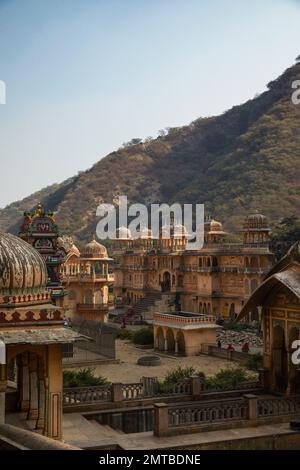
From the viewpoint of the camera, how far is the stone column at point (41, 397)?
1194 cm

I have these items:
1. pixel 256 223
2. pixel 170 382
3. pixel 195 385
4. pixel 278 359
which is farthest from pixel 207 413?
pixel 256 223

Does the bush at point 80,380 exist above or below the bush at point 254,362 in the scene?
above

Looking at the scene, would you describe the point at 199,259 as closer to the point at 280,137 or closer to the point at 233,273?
the point at 233,273

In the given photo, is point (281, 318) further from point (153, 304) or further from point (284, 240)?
point (153, 304)

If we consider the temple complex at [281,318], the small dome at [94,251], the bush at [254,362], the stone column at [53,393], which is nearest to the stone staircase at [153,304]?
the small dome at [94,251]

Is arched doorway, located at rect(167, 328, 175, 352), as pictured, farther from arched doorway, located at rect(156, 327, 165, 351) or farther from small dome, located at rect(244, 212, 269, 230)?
small dome, located at rect(244, 212, 269, 230)

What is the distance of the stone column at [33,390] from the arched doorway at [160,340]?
20.5m

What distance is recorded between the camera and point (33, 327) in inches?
449

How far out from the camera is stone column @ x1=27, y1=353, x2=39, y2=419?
1309 cm

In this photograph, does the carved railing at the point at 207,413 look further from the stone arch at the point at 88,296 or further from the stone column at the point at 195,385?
the stone arch at the point at 88,296

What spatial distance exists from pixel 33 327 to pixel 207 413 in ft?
14.7

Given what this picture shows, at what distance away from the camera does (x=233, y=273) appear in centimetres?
4484

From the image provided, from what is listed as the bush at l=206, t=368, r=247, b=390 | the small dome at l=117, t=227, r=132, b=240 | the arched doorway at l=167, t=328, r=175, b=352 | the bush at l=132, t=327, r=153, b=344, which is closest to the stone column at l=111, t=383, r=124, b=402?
the bush at l=206, t=368, r=247, b=390
